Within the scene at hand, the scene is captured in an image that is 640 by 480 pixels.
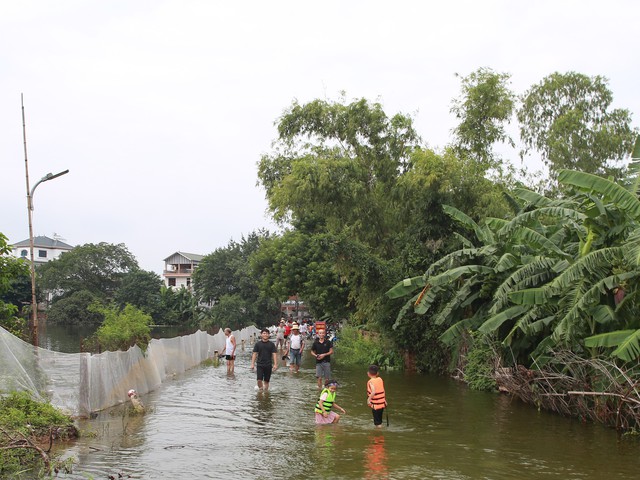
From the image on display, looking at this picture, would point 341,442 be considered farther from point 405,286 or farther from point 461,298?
point 405,286

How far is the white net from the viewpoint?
12.2 metres

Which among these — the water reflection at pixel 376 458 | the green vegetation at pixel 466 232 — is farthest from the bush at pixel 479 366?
the water reflection at pixel 376 458

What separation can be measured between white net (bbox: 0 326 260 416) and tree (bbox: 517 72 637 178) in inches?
1157

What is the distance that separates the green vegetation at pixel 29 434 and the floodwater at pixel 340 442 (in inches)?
13.7

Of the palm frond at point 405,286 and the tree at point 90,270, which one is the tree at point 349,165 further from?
the tree at point 90,270

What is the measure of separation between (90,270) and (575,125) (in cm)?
6392

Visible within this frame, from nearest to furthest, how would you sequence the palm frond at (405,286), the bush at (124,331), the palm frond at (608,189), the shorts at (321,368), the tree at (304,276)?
the palm frond at (608,189), the bush at (124,331), the shorts at (321,368), the palm frond at (405,286), the tree at (304,276)

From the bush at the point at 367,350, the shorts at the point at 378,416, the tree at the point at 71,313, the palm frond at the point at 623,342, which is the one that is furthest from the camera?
the tree at the point at 71,313

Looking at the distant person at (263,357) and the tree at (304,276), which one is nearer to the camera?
the distant person at (263,357)

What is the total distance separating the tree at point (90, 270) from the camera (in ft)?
275

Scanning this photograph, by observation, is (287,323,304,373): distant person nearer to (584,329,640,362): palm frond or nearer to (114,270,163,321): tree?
(584,329,640,362): palm frond

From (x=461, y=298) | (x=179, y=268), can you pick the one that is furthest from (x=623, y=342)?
(x=179, y=268)

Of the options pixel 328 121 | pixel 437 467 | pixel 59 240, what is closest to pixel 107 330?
pixel 437 467

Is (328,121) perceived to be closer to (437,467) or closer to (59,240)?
(437,467)
